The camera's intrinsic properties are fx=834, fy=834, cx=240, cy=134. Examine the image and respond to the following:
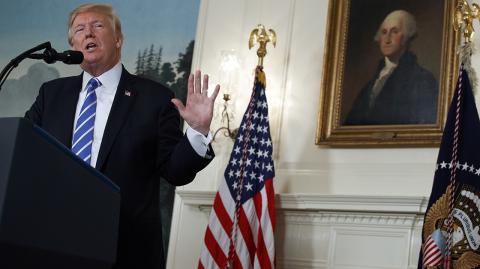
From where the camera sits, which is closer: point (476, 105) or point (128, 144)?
point (128, 144)

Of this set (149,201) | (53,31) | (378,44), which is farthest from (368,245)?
(53,31)

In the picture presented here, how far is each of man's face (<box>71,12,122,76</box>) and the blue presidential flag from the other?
2.06 meters

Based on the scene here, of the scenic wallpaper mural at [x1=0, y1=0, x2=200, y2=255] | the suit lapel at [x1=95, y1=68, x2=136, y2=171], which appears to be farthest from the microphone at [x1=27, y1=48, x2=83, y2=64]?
the scenic wallpaper mural at [x1=0, y1=0, x2=200, y2=255]

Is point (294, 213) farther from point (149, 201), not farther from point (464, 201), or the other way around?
point (149, 201)

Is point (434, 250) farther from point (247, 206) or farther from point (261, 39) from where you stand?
point (261, 39)

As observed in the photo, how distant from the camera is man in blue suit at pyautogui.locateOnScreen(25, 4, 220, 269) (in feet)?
10.7

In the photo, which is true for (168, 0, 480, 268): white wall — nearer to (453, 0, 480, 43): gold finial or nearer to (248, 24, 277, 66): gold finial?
(248, 24, 277, 66): gold finial

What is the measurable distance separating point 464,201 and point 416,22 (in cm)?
156

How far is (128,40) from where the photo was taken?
287 inches

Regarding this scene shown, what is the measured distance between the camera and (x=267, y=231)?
5.52m

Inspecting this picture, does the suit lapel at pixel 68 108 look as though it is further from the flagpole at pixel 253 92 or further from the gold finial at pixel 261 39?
the gold finial at pixel 261 39

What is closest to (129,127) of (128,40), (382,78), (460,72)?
(460,72)

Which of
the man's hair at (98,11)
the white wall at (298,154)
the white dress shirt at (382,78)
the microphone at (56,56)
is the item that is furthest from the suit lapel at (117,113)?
the white dress shirt at (382,78)

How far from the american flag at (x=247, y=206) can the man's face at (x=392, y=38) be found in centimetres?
94
